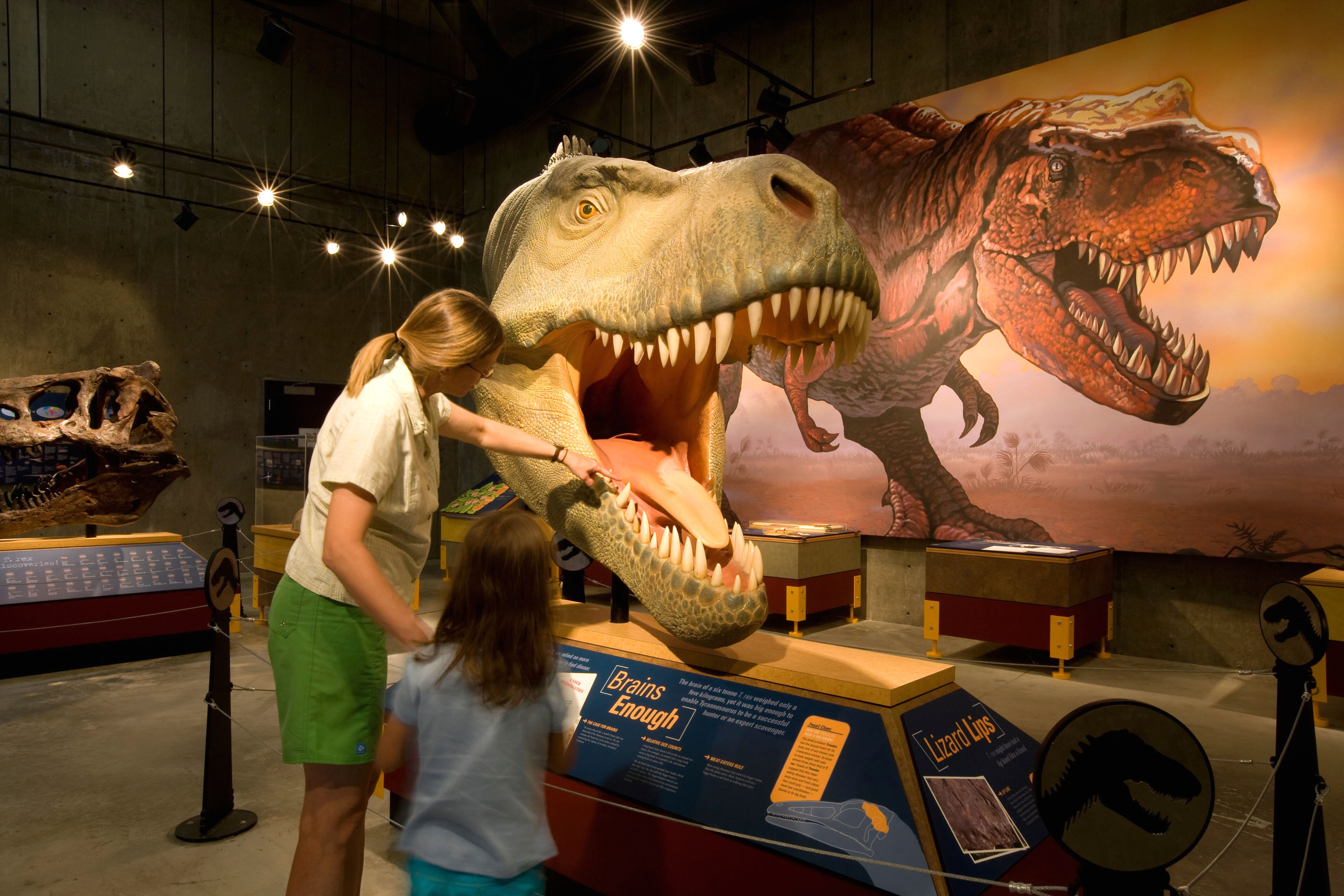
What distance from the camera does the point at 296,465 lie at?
20.0 feet

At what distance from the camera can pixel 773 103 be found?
610 centimetres

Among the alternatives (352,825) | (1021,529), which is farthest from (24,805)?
(1021,529)

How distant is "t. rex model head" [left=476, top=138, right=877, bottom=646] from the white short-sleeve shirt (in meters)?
0.49

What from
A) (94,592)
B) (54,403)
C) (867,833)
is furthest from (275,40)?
(867,833)

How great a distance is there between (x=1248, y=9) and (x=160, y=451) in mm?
7204

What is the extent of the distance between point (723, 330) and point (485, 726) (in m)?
0.90

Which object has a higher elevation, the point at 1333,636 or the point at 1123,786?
the point at 1123,786

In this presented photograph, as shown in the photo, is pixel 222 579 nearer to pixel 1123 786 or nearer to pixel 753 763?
pixel 753 763

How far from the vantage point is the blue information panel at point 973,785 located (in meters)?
1.55

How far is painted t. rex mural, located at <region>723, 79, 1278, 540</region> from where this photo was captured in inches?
196

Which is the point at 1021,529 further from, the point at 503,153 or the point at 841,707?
the point at 503,153

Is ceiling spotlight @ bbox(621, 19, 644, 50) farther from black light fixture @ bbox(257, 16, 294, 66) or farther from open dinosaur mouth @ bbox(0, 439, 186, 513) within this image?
open dinosaur mouth @ bbox(0, 439, 186, 513)

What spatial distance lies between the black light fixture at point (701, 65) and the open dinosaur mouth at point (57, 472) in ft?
15.1

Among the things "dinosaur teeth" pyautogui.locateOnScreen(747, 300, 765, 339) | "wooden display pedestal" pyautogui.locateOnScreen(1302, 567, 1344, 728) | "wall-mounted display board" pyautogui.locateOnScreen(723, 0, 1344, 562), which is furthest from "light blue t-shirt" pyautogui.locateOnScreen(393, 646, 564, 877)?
"wall-mounted display board" pyautogui.locateOnScreen(723, 0, 1344, 562)
